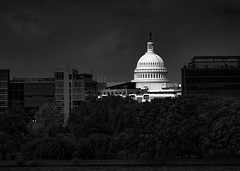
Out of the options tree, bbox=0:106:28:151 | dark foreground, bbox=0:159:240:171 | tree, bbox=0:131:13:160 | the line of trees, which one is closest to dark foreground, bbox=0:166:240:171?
dark foreground, bbox=0:159:240:171

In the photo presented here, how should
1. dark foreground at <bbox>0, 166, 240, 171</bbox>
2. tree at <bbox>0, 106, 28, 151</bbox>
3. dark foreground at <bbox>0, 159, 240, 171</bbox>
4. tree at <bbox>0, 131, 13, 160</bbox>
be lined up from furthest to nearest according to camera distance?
1. tree at <bbox>0, 106, 28, 151</bbox>
2. tree at <bbox>0, 131, 13, 160</bbox>
3. dark foreground at <bbox>0, 159, 240, 171</bbox>
4. dark foreground at <bbox>0, 166, 240, 171</bbox>

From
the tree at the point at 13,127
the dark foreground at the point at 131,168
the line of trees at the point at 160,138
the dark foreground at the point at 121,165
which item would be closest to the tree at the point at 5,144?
the line of trees at the point at 160,138

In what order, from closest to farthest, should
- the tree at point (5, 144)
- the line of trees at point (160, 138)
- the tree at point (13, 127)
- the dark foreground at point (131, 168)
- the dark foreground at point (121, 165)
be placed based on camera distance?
the dark foreground at point (131, 168)
the dark foreground at point (121, 165)
the line of trees at point (160, 138)
the tree at point (5, 144)
the tree at point (13, 127)

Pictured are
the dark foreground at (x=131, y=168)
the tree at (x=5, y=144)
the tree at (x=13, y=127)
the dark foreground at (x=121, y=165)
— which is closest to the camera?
the dark foreground at (x=131, y=168)

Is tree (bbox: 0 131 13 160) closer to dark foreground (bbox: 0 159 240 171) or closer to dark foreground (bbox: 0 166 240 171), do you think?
dark foreground (bbox: 0 159 240 171)

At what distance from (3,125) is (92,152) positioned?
16790mm

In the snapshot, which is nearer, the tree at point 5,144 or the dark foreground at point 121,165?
the dark foreground at point 121,165

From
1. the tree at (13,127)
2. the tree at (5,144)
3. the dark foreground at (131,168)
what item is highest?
the tree at (13,127)

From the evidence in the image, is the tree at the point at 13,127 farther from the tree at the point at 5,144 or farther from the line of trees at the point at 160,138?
the tree at the point at 5,144

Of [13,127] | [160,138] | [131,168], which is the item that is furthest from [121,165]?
[13,127]

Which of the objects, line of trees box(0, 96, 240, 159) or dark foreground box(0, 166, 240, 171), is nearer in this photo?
dark foreground box(0, 166, 240, 171)

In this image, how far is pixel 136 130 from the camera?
487 feet

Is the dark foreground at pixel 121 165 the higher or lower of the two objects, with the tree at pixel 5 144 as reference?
lower

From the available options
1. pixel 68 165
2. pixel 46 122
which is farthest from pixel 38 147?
pixel 46 122
